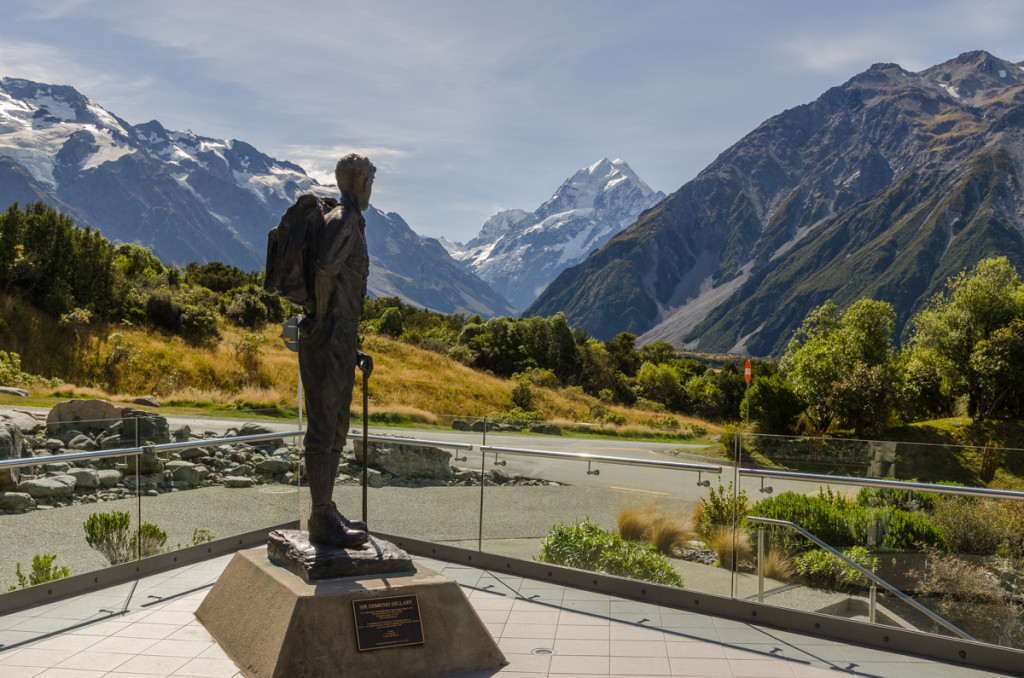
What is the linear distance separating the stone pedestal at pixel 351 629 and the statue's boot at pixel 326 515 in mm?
357

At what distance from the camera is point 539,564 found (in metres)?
6.82

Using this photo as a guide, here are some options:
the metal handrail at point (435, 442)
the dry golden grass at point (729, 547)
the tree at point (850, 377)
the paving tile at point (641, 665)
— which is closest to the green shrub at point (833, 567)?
the dry golden grass at point (729, 547)

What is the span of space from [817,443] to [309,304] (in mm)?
3866

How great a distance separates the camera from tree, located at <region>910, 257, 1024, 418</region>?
25.2 m

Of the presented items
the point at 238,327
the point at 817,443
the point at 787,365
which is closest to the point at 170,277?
the point at 238,327

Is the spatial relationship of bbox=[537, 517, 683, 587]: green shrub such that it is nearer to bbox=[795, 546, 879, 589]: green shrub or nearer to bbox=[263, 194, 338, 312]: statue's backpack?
bbox=[795, 546, 879, 589]: green shrub

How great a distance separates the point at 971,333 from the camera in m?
26.9

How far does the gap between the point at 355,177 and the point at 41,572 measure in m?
3.85

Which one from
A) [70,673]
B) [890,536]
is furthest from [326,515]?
[890,536]

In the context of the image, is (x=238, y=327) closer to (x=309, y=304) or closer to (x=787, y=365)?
(x=787, y=365)

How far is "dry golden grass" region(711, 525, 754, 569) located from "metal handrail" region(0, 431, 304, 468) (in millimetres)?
4534

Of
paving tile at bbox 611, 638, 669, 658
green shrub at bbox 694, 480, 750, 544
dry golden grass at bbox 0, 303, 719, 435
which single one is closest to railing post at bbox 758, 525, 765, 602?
green shrub at bbox 694, 480, 750, 544

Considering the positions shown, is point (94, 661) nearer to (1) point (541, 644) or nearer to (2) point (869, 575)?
(1) point (541, 644)

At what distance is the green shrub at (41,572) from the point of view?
566cm
